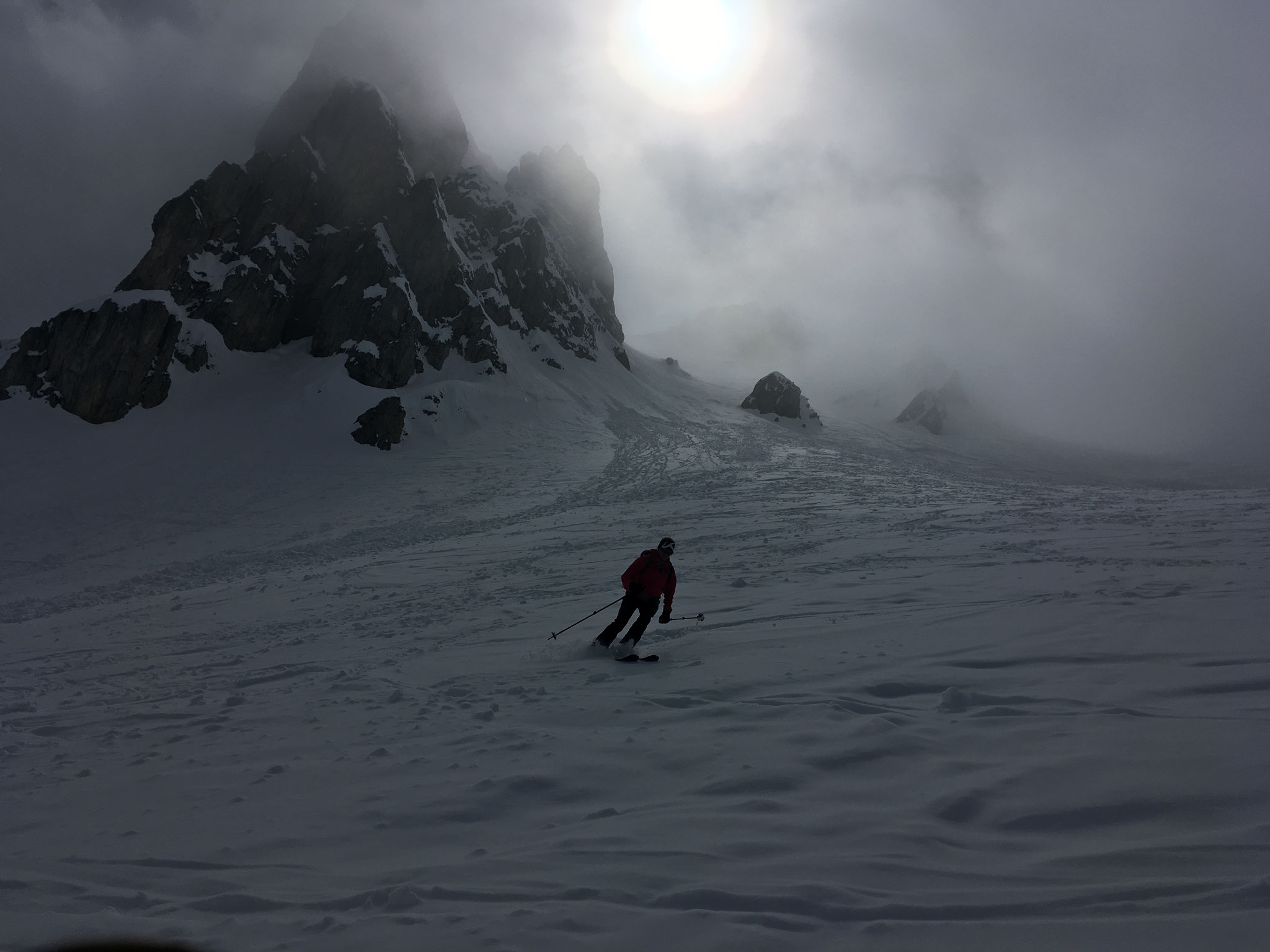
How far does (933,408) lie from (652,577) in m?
68.8

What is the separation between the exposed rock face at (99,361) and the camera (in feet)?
117

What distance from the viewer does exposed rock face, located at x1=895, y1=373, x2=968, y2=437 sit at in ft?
218

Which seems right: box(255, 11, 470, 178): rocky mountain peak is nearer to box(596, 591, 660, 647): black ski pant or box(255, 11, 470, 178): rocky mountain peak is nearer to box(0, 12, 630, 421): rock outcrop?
box(0, 12, 630, 421): rock outcrop

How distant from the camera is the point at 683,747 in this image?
5051 millimetres

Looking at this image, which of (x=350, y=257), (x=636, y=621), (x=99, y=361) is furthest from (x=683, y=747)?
(x=350, y=257)

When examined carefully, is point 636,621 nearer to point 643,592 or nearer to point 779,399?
point 643,592

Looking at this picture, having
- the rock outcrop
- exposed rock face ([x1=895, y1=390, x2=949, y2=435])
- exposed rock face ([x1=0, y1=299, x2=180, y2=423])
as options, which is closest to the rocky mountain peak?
the rock outcrop

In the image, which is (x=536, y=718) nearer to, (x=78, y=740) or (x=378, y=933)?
(x=378, y=933)

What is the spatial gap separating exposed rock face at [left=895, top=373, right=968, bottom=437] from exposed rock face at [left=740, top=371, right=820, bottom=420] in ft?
54.6

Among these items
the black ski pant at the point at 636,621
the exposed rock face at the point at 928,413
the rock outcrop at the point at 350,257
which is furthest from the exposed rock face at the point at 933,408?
the black ski pant at the point at 636,621

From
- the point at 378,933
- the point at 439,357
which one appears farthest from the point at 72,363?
the point at 378,933

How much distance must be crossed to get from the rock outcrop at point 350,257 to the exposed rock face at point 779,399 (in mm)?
15586

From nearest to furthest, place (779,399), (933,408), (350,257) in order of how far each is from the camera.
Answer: (350,257) → (779,399) → (933,408)

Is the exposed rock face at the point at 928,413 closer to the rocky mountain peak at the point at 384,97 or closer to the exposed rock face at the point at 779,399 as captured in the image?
the exposed rock face at the point at 779,399
